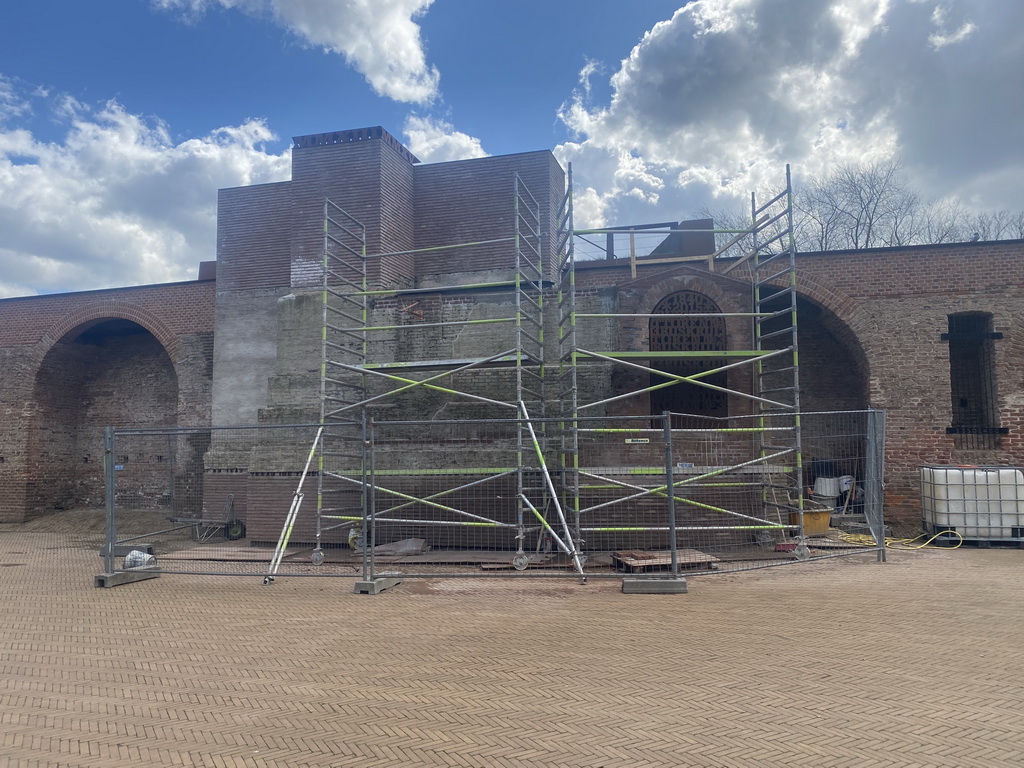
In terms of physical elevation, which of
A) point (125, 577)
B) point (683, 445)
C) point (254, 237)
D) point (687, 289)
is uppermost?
point (254, 237)

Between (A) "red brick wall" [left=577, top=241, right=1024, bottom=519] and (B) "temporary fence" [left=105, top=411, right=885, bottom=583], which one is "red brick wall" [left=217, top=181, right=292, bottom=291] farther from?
(A) "red brick wall" [left=577, top=241, right=1024, bottom=519]

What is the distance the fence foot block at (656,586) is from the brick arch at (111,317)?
12.9m

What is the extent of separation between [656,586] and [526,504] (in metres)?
2.29

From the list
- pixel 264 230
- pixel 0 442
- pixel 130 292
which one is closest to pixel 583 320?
pixel 264 230

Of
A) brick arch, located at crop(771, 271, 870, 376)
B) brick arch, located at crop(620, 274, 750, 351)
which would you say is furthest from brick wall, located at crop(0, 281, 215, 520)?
brick arch, located at crop(771, 271, 870, 376)

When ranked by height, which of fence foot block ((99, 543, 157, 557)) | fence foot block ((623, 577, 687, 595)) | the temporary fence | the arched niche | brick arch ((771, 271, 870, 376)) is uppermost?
brick arch ((771, 271, 870, 376))

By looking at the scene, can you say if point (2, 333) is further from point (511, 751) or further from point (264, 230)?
point (511, 751)

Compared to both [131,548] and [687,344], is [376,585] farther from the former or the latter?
[131,548]

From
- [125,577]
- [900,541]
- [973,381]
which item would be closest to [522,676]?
[125,577]

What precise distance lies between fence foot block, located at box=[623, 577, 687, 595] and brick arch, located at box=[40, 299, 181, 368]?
12946 mm

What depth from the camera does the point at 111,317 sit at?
17141mm

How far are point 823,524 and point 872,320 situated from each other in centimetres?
419

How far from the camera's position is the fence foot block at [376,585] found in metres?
7.93

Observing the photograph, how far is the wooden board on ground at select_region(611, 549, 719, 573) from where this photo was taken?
8.53 m
